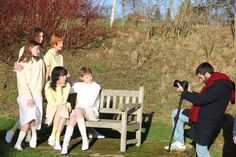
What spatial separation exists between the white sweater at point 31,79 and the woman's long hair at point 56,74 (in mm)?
194

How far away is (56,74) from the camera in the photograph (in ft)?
28.3

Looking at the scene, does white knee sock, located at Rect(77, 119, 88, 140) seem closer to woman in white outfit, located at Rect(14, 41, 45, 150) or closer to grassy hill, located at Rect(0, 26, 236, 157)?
woman in white outfit, located at Rect(14, 41, 45, 150)

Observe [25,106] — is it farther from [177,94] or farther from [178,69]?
[178,69]

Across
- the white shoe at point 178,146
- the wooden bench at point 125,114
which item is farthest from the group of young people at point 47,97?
the white shoe at point 178,146

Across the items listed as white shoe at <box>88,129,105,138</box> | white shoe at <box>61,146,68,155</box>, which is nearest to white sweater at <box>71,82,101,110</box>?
white shoe at <box>88,129,105,138</box>

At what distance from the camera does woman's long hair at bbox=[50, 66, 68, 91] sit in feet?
28.1

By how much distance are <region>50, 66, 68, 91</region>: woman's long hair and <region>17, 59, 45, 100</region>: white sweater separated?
0.19m

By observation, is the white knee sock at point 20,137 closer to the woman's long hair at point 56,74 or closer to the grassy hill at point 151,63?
the woman's long hair at point 56,74

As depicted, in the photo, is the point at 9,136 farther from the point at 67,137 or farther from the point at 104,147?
the point at 104,147

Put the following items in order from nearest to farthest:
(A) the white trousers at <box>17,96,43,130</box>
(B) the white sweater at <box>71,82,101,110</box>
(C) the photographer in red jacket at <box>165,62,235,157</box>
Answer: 1. (C) the photographer in red jacket at <box>165,62,235,157</box>
2. (A) the white trousers at <box>17,96,43,130</box>
3. (B) the white sweater at <box>71,82,101,110</box>

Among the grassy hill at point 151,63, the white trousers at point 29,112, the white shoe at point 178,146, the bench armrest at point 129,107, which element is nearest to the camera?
the white trousers at point 29,112

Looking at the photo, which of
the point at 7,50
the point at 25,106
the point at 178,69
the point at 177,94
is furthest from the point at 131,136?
the point at 7,50

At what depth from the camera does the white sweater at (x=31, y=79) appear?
27.3ft

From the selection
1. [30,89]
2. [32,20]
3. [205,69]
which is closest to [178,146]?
[205,69]
